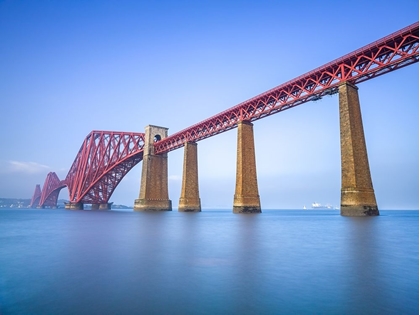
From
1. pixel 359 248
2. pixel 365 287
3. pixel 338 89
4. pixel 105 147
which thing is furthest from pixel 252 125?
pixel 105 147

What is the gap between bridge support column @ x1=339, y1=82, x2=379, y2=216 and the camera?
20906 millimetres

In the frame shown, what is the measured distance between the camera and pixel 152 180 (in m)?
49.5

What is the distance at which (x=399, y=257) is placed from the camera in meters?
7.34

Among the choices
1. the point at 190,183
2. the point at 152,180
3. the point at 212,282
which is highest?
the point at 152,180

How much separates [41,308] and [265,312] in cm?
304

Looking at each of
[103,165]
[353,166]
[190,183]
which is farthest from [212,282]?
[103,165]

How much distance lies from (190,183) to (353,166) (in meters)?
24.7

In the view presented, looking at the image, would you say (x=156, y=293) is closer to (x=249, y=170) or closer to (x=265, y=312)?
(x=265, y=312)

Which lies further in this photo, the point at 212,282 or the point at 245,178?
the point at 245,178

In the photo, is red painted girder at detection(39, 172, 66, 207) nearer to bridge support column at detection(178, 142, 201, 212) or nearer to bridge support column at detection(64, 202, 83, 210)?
bridge support column at detection(64, 202, 83, 210)

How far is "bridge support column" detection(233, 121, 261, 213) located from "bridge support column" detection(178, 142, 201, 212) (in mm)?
10858

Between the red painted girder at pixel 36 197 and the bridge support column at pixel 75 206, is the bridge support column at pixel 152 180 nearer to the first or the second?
the bridge support column at pixel 75 206

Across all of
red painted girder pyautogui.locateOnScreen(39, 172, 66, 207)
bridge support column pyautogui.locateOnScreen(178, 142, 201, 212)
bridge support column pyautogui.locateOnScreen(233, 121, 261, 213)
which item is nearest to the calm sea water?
bridge support column pyautogui.locateOnScreen(233, 121, 261, 213)

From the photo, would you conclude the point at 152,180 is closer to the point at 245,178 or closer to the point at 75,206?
the point at 245,178
